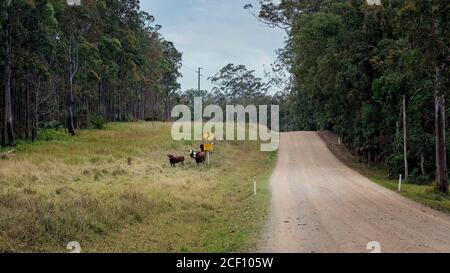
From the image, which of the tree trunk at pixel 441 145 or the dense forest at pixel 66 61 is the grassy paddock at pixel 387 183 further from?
the dense forest at pixel 66 61

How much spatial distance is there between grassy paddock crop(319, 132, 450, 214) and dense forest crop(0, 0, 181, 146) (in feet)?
82.5

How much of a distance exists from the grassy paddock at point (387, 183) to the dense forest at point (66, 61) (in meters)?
25.2

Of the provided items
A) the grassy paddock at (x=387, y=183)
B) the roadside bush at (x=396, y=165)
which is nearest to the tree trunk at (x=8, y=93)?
the grassy paddock at (x=387, y=183)

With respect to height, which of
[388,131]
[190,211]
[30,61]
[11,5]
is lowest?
[190,211]

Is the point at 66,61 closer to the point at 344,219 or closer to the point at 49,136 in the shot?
the point at 49,136

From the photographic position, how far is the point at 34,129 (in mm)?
39531

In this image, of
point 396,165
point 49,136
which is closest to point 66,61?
point 49,136

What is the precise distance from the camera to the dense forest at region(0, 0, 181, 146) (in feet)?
116

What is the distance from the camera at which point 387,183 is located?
91.8 ft

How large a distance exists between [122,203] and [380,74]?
78.0ft

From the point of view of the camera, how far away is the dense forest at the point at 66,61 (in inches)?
1391
